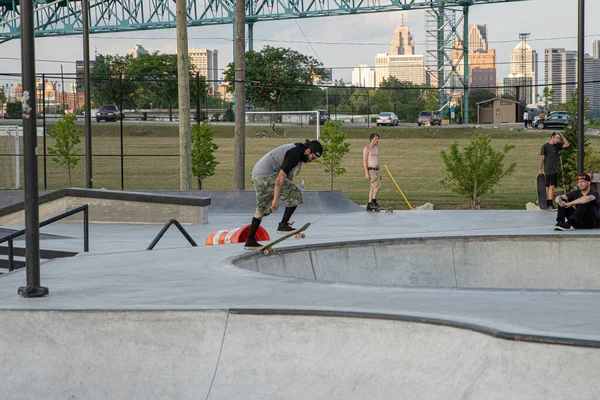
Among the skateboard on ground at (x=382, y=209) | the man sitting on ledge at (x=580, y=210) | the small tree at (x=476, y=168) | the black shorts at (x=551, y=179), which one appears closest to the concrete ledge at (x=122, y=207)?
the skateboard on ground at (x=382, y=209)

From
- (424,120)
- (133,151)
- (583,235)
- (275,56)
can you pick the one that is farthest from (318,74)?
(583,235)

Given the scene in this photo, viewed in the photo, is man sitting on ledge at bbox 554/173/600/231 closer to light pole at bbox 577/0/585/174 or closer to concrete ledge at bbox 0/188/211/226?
light pole at bbox 577/0/585/174

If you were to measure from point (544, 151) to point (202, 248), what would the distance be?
8945 mm

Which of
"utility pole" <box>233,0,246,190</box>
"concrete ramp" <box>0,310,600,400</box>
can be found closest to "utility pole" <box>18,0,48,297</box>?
"concrete ramp" <box>0,310,600,400</box>

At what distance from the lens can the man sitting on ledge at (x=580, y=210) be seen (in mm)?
12820

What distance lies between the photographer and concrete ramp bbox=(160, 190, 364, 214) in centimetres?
1922

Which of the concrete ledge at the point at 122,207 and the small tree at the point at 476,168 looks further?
the small tree at the point at 476,168

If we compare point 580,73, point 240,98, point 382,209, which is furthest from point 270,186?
point 240,98

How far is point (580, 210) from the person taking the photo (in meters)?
12.9

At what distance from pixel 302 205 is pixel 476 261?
7627 mm

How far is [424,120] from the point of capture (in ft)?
236

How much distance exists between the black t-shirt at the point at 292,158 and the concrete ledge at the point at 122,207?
676 cm

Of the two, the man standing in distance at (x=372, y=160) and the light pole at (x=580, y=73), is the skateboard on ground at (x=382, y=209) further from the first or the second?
the light pole at (x=580, y=73)

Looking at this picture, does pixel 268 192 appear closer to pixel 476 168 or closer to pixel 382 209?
pixel 382 209
